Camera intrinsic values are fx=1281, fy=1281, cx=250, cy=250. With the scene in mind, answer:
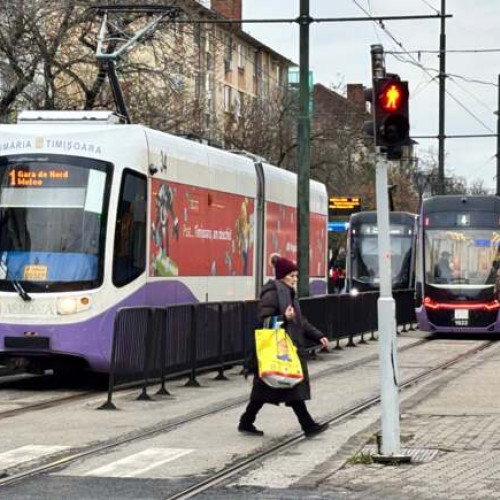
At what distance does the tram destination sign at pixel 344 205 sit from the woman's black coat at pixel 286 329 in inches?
1308

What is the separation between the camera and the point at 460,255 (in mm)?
30406

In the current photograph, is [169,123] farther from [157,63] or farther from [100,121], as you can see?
[100,121]

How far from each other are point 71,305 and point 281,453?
5.65 metres

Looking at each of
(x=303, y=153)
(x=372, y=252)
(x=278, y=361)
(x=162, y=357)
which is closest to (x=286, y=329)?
(x=278, y=361)

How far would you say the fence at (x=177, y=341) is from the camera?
15.1 m

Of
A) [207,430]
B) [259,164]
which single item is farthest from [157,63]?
[207,430]

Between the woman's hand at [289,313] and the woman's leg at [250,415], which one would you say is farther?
the woman's leg at [250,415]

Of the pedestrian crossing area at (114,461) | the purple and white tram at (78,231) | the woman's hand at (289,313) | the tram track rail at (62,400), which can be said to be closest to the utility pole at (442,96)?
the tram track rail at (62,400)

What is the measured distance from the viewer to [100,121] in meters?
16.9

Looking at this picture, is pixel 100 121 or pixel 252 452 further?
pixel 100 121

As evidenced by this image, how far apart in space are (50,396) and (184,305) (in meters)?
2.23

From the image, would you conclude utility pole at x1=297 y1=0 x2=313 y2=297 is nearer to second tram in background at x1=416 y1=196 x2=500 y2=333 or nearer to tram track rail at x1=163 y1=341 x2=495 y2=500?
tram track rail at x1=163 y1=341 x2=495 y2=500

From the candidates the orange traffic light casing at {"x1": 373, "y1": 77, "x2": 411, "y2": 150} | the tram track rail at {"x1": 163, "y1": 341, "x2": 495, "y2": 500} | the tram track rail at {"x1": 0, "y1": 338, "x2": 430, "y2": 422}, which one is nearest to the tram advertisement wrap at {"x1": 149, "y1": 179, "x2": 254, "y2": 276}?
the tram track rail at {"x1": 0, "y1": 338, "x2": 430, "y2": 422}

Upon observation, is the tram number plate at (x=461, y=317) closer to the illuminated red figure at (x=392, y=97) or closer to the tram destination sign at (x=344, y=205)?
the tram destination sign at (x=344, y=205)
